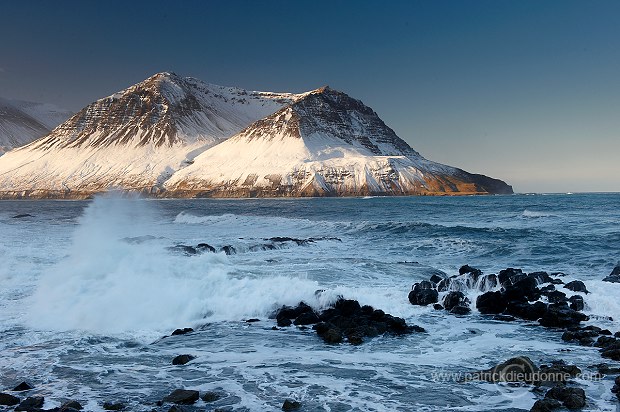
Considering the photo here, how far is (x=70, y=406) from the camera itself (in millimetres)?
8852

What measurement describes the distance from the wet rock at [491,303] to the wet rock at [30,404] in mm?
13601

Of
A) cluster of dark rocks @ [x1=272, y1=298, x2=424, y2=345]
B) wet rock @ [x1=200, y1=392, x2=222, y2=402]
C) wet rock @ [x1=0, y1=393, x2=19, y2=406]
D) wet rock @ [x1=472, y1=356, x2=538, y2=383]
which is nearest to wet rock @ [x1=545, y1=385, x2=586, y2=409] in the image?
wet rock @ [x1=472, y1=356, x2=538, y2=383]

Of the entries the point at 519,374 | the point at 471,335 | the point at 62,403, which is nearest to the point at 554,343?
the point at 471,335

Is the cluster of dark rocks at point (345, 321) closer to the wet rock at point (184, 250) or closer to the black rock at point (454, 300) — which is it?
the black rock at point (454, 300)

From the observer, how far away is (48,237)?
4084 centimetres

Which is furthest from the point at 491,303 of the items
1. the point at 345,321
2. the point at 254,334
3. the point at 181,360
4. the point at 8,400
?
the point at 8,400

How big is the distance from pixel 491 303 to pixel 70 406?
13.6 metres

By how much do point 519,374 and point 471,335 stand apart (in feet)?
12.4

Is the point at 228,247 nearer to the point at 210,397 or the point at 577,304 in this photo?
the point at 577,304

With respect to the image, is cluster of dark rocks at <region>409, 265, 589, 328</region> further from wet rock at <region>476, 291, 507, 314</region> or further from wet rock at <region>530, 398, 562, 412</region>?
wet rock at <region>530, 398, 562, 412</region>

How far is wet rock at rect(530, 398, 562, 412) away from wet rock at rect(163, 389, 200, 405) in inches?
239

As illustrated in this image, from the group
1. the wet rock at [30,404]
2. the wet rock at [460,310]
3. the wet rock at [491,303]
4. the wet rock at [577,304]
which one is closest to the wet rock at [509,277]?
the wet rock at [491,303]

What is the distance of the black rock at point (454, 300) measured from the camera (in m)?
17.7

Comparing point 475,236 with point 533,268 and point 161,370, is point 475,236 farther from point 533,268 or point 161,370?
point 161,370
